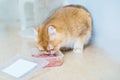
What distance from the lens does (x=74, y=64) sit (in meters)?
1.13

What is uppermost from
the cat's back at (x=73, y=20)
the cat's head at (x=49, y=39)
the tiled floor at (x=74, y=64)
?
the cat's back at (x=73, y=20)

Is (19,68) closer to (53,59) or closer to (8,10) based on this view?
(53,59)

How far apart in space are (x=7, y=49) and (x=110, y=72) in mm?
575

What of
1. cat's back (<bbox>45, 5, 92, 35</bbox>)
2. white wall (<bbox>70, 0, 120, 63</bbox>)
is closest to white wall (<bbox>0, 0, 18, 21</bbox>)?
cat's back (<bbox>45, 5, 92, 35</bbox>)

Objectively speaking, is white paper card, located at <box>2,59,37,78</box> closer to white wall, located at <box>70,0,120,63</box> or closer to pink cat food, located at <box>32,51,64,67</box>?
pink cat food, located at <box>32,51,64,67</box>

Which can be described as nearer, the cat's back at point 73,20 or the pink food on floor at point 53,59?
the pink food on floor at point 53,59

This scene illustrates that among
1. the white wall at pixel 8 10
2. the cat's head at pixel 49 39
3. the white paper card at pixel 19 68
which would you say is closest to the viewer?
the white paper card at pixel 19 68

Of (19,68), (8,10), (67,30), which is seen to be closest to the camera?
(19,68)

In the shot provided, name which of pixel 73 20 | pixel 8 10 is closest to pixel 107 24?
pixel 73 20

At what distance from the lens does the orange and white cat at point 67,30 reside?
1117 mm

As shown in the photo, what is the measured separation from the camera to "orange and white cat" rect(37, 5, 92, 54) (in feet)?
3.67

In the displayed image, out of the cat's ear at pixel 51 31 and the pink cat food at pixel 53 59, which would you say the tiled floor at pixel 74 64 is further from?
the cat's ear at pixel 51 31

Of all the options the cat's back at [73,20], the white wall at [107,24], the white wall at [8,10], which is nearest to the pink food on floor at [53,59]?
the cat's back at [73,20]

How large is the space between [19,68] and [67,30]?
0.33m
